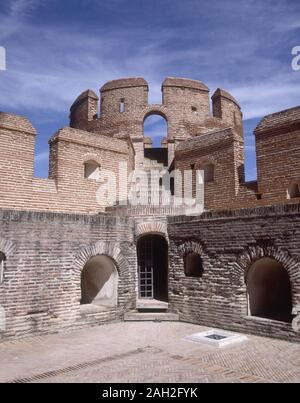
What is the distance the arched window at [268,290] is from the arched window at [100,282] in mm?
3912

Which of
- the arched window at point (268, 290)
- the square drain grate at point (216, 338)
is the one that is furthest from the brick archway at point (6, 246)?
the arched window at point (268, 290)

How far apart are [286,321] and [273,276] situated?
74.9 inches

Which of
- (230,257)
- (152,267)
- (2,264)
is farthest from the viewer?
(152,267)

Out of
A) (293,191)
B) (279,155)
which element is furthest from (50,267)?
(279,155)

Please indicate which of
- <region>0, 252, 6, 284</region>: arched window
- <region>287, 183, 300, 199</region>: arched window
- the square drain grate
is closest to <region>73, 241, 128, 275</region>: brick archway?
<region>0, 252, 6, 284</region>: arched window

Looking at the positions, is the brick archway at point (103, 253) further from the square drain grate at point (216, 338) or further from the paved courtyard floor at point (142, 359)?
the square drain grate at point (216, 338)

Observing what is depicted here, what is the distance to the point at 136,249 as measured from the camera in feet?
37.2

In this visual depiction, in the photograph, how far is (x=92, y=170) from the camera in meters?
15.5

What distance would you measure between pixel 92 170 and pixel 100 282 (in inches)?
225

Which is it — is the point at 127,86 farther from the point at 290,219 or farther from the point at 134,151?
the point at 290,219

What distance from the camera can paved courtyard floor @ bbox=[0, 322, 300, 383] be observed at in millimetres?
6020

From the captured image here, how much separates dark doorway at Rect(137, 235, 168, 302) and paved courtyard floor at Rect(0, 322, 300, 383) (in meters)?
2.59

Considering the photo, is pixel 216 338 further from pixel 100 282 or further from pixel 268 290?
pixel 100 282

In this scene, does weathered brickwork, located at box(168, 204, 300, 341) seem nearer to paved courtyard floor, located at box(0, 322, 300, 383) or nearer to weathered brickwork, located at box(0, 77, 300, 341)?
weathered brickwork, located at box(0, 77, 300, 341)
